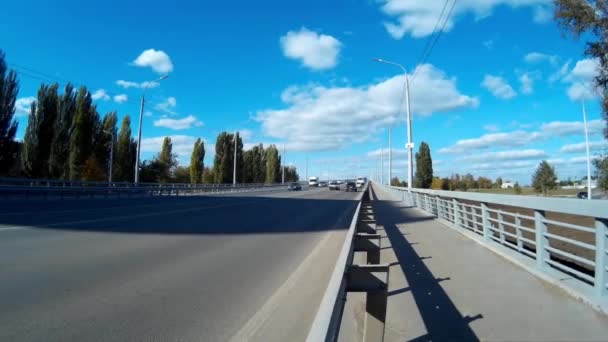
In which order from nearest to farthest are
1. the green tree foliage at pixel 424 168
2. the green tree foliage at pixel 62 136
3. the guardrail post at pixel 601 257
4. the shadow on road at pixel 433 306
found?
1. the shadow on road at pixel 433 306
2. the guardrail post at pixel 601 257
3. the green tree foliage at pixel 62 136
4. the green tree foliage at pixel 424 168

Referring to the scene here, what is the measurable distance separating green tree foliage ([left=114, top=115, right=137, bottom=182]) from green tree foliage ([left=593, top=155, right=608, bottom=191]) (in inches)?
2479

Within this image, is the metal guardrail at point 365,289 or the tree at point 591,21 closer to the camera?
the metal guardrail at point 365,289

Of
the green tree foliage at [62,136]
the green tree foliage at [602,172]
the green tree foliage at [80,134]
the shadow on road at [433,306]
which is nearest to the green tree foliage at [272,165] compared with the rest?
the green tree foliage at [80,134]

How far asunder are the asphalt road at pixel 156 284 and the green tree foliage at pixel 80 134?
42.3 meters

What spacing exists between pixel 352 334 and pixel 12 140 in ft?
145

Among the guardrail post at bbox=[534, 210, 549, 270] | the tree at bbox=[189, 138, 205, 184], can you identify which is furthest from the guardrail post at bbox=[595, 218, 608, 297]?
the tree at bbox=[189, 138, 205, 184]

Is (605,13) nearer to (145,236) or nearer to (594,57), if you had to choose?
(594,57)

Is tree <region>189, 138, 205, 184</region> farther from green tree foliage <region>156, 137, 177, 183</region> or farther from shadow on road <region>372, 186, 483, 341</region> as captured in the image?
shadow on road <region>372, 186, 483, 341</region>

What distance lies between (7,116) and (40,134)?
789cm

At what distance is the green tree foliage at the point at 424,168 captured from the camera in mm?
99375

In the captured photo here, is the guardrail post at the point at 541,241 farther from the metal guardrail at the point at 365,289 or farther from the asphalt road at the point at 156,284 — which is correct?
the metal guardrail at the point at 365,289

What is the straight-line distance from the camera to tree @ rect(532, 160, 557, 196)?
58.6 metres

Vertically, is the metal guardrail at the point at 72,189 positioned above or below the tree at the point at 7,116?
below

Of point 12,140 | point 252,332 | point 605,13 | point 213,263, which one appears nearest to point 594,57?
point 605,13
